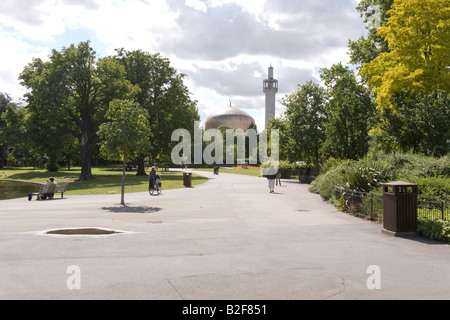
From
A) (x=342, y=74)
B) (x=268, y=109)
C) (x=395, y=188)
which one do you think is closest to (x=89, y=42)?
(x=342, y=74)

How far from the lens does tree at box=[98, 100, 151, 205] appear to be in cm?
1652

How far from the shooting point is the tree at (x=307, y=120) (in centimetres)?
3644

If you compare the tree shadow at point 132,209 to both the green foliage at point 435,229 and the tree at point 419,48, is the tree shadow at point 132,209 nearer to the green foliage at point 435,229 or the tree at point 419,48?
the green foliage at point 435,229

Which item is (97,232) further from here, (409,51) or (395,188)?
(409,51)

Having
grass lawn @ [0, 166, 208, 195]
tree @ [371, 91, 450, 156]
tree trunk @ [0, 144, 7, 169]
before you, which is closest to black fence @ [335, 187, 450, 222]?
tree @ [371, 91, 450, 156]

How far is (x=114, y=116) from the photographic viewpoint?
1700 cm

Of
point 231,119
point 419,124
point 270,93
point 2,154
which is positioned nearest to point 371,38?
point 419,124

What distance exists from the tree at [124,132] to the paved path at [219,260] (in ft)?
18.5

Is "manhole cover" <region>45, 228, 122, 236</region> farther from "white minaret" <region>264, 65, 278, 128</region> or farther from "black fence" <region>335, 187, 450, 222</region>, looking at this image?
"white minaret" <region>264, 65, 278, 128</region>

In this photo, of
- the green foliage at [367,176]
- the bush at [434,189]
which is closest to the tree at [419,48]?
the green foliage at [367,176]

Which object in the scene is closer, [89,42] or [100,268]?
[100,268]

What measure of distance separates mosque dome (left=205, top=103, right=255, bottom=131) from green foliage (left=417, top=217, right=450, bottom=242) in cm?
12193

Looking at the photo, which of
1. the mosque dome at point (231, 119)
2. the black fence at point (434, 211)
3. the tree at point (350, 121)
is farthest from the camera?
the mosque dome at point (231, 119)
